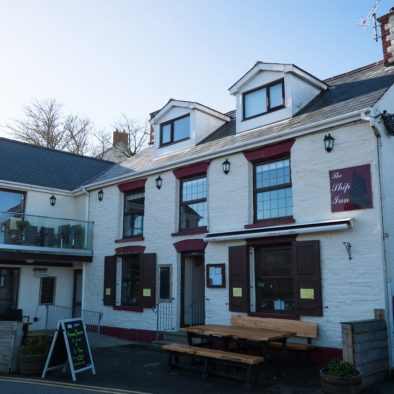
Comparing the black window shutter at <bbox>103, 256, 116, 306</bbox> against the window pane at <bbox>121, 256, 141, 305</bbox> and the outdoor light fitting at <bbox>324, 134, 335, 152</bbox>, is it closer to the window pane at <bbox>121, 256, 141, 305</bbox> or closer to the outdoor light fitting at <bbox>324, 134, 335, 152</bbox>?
the window pane at <bbox>121, 256, 141, 305</bbox>

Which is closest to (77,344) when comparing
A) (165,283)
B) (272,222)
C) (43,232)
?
(165,283)

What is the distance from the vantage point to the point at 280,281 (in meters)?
11.1

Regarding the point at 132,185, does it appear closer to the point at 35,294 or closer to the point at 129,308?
the point at 129,308

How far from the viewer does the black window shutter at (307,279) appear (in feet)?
32.8

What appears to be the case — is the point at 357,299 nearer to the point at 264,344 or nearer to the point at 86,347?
the point at 264,344

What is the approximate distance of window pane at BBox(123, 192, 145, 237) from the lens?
51.2 feet

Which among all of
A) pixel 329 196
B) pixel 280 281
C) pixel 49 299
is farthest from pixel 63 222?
pixel 329 196

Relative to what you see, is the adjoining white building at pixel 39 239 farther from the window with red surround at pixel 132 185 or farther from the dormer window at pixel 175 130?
the dormer window at pixel 175 130

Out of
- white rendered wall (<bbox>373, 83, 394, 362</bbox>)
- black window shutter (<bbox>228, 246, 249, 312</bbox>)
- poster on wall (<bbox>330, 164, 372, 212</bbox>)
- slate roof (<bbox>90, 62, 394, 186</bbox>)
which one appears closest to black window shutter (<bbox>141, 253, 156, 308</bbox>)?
slate roof (<bbox>90, 62, 394, 186</bbox>)

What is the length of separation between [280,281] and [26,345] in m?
6.11

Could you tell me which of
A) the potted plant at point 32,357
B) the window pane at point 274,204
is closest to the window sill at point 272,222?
the window pane at point 274,204

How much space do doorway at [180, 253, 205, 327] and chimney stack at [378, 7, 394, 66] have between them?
789cm

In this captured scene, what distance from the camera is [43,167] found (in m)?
19.2

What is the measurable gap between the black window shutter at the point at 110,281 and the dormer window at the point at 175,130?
4637 mm
